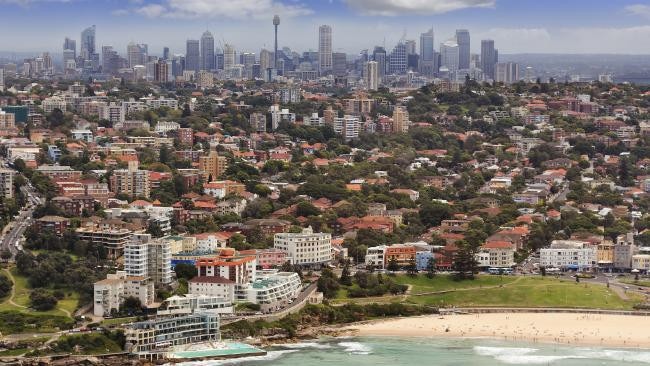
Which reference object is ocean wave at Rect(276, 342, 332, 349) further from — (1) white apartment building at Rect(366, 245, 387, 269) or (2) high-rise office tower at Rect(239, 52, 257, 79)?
(2) high-rise office tower at Rect(239, 52, 257, 79)

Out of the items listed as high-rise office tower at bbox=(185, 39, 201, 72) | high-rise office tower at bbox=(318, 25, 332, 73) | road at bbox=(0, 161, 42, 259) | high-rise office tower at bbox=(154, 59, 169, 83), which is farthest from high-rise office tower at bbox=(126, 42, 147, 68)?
road at bbox=(0, 161, 42, 259)

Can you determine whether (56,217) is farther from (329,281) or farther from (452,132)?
(452,132)

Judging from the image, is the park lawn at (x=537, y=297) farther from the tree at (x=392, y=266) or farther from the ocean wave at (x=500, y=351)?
the ocean wave at (x=500, y=351)

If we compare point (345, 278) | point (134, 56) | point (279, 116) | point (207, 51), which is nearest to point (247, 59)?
point (207, 51)


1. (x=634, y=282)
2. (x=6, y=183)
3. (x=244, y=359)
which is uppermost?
(x=6, y=183)

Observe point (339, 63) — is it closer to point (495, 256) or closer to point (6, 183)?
point (6, 183)

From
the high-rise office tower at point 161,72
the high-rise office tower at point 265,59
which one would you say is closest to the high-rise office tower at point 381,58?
the high-rise office tower at point 265,59
